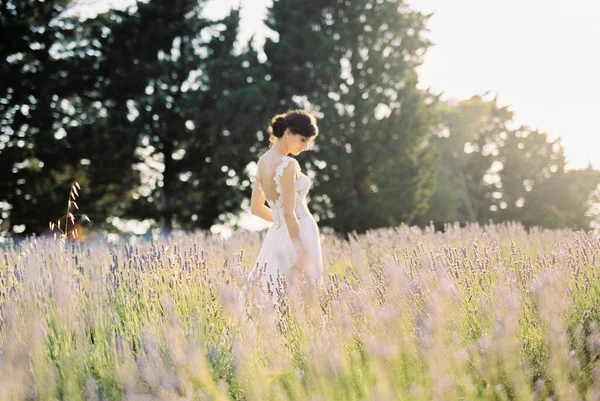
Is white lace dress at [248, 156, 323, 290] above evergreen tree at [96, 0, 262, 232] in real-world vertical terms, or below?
below

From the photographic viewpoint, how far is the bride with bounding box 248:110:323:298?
479 centimetres

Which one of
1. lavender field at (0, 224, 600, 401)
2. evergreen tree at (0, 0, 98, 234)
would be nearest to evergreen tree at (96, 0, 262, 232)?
evergreen tree at (0, 0, 98, 234)

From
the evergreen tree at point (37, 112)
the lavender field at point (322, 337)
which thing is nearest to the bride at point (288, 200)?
the lavender field at point (322, 337)

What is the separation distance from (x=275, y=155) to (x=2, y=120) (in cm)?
1488

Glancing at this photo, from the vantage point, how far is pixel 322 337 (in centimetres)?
295

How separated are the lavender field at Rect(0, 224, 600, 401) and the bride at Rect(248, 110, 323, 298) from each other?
1.08 meters

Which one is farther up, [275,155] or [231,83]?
[231,83]

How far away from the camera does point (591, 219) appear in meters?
28.8

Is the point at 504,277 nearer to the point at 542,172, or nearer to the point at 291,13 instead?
the point at 291,13

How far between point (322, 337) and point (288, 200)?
1964mm

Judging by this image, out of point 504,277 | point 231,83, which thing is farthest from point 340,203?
point 504,277

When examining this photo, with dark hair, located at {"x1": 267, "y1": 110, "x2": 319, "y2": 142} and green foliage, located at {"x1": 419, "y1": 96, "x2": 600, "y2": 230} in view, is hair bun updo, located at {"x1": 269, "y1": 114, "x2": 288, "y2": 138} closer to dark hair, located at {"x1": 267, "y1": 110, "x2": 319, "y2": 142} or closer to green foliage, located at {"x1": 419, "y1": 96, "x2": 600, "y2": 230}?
dark hair, located at {"x1": 267, "y1": 110, "x2": 319, "y2": 142}

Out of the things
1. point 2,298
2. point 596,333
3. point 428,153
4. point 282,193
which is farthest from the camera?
point 428,153

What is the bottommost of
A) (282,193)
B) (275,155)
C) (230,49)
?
(282,193)
